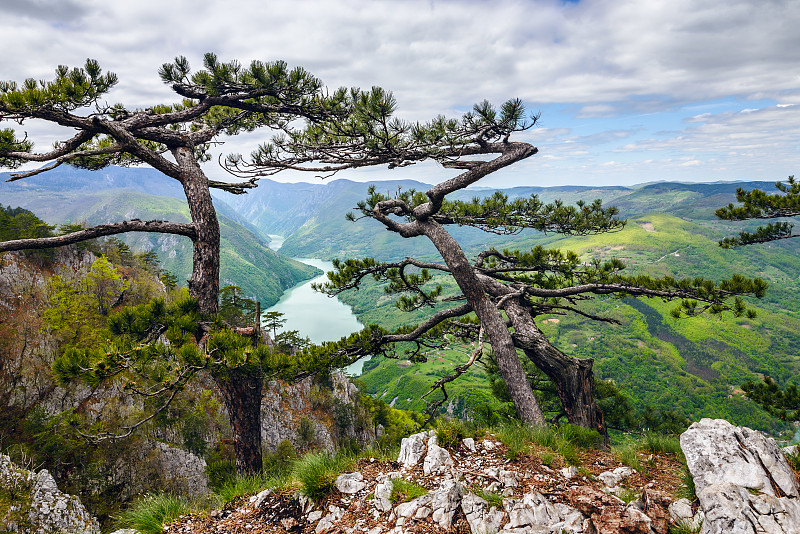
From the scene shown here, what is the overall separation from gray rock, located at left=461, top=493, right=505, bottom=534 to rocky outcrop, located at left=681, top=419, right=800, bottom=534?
1.63 metres

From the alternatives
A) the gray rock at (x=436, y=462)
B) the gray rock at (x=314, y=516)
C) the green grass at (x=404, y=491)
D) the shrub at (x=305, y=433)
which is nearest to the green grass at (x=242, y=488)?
the gray rock at (x=314, y=516)

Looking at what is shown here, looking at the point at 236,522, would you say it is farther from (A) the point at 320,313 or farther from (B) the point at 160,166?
(A) the point at 320,313

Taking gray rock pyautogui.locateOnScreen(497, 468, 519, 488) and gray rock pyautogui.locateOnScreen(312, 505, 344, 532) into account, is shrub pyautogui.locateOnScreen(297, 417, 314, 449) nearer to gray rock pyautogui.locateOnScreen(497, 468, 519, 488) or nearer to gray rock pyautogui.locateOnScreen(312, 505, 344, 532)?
gray rock pyautogui.locateOnScreen(312, 505, 344, 532)

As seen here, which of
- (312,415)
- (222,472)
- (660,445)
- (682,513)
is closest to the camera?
(682,513)

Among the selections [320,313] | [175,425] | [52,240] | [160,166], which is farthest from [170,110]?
[320,313]

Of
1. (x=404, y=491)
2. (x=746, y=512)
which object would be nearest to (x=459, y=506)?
(x=404, y=491)

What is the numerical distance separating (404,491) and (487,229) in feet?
18.1

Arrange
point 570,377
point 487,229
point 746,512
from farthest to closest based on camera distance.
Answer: point 487,229
point 570,377
point 746,512

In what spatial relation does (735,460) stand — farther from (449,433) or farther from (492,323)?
(492,323)

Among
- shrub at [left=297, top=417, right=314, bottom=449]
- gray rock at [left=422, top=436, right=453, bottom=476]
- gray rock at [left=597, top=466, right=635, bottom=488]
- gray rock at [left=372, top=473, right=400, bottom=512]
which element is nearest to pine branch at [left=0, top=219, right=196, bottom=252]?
gray rock at [left=372, top=473, right=400, bottom=512]

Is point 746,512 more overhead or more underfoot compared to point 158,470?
more overhead

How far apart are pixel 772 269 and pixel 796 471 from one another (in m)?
263

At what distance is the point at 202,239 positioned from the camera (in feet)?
17.6

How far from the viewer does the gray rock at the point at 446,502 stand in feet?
10.5
